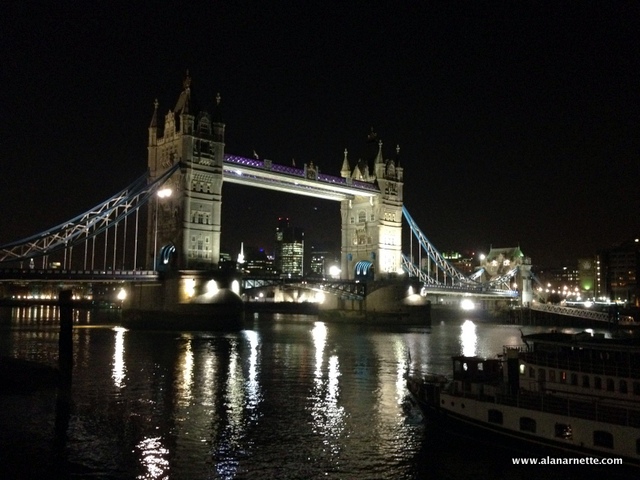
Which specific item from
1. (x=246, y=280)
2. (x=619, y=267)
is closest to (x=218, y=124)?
(x=246, y=280)

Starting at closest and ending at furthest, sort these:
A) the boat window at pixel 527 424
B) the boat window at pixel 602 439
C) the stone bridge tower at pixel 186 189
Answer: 1. the boat window at pixel 602 439
2. the boat window at pixel 527 424
3. the stone bridge tower at pixel 186 189

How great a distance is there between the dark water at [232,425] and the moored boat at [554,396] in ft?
2.94

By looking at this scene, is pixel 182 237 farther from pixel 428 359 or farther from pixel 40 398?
pixel 40 398

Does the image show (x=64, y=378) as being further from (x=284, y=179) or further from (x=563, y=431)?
(x=284, y=179)

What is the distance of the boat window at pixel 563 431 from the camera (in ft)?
63.8

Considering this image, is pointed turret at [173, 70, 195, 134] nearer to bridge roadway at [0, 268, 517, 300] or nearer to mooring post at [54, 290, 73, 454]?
bridge roadway at [0, 268, 517, 300]

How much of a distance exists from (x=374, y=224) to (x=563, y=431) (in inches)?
2813

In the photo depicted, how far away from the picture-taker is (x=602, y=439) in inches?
737

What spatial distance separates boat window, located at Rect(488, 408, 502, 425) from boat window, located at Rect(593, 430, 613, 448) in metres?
3.19

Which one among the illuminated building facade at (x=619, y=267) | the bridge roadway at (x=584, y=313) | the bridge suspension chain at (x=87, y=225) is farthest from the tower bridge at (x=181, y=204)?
the illuminated building facade at (x=619, y=267)

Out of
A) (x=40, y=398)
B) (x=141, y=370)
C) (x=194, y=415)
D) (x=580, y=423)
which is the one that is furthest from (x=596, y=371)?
(x=141, y=370)

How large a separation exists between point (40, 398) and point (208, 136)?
42923 mm

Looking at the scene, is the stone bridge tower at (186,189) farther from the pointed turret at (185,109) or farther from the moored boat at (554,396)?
the moored boat at (554,396)

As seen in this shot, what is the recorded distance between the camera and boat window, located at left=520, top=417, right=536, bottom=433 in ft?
66.7
